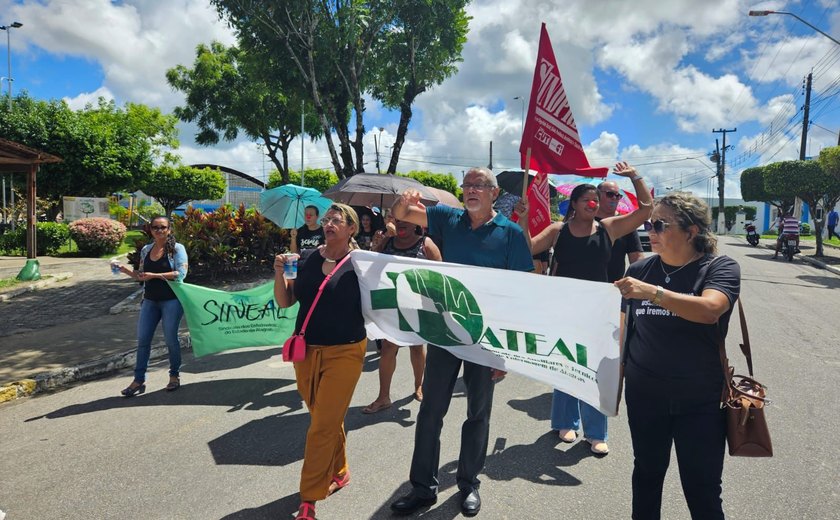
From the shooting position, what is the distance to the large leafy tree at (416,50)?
12508mm

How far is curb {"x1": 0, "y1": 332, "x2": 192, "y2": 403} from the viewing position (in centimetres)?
525

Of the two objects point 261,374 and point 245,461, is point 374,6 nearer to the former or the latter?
point 261,374

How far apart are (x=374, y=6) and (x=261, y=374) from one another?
979 cm

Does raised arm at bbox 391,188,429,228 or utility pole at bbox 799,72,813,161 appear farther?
utility pole at bbox 799,72,813,161

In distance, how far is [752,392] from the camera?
2.28 meters

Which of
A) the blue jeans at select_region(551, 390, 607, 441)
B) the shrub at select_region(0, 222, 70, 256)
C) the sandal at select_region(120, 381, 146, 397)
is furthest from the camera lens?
the shrub at select_region(0, 222, 70, 256)

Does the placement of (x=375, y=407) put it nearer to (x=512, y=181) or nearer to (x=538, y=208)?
(x=538, y=208)

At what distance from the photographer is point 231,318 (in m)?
5.54

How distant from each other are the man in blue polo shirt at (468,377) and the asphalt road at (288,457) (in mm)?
149

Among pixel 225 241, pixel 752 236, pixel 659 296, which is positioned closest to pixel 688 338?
pixel 659 296

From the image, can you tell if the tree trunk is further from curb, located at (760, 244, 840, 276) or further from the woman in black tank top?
curb, located at (760, 244, 840, 276)

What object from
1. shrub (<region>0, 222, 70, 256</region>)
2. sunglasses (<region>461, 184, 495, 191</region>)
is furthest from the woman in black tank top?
shrub (<region>0, 222, 70, 256</region>)

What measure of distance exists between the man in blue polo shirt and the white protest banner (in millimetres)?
111

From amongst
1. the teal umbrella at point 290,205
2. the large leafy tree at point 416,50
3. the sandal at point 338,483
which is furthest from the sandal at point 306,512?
the large leafy tree at point 416,50
